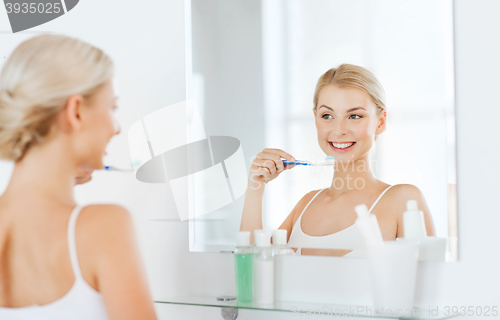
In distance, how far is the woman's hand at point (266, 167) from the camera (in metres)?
1.14

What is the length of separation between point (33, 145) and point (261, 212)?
51 centimetres

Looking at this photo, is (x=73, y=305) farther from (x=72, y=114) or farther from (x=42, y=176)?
(x=72, y=114)

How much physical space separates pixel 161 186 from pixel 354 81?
583mm

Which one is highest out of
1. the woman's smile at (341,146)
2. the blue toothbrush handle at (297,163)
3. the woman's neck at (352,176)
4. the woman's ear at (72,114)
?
the woman's ear at (72,114)

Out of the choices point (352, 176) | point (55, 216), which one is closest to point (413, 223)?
point (352, 176)

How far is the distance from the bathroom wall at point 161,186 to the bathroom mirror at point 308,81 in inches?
1.2

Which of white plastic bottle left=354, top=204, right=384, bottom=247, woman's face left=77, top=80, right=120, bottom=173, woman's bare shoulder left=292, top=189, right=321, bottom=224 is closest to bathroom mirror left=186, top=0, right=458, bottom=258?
woman's bare shoulder left=292, top=189, right=321, bottom=224

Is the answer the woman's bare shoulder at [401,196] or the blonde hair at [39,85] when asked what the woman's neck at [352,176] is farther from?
the blonde hair at [39,85]

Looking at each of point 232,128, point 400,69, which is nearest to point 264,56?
point 232,128

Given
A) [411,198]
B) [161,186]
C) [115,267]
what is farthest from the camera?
[161,186]

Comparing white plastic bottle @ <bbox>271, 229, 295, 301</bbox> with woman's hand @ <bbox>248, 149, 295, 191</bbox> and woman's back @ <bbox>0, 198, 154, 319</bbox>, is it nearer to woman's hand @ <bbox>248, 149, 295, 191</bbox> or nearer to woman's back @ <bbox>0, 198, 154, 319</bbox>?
woman's hand @ <bbox>248, 149, 295, 191</bbox>

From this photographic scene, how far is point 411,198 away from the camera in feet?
3.28

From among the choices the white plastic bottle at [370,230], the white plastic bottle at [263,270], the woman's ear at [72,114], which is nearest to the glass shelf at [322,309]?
the white plastic bottle at [263,270]

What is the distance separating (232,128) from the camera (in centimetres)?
121
